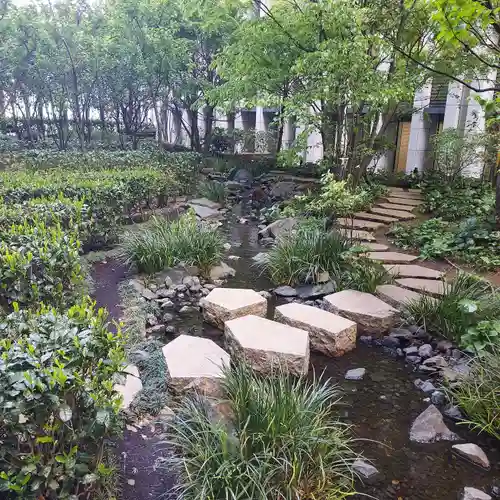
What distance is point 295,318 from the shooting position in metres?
4.33

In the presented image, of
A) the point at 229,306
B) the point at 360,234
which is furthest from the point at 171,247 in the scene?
the point at 360,234

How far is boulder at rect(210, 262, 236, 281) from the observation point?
6.04 m

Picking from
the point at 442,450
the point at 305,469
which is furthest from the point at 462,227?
the point at 305,469

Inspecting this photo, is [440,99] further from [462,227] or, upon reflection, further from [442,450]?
[442,450]

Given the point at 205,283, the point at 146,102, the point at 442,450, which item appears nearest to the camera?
the point at 442,450

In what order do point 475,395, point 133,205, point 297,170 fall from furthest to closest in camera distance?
point 297,170 < point 133,205 < point 475,395

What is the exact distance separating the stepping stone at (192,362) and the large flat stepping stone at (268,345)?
0.21 meters

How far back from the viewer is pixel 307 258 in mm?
5734

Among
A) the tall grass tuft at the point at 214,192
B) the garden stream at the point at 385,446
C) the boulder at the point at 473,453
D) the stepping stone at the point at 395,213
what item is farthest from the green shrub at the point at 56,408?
the tall grass tuft at the point at 214,192

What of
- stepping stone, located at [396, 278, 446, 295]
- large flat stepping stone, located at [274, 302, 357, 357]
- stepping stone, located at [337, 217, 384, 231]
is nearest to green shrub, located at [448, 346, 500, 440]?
large flat stepping stone, located at [274, 302, 357, 357]

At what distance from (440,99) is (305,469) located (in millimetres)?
12613

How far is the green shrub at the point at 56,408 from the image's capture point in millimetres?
1738

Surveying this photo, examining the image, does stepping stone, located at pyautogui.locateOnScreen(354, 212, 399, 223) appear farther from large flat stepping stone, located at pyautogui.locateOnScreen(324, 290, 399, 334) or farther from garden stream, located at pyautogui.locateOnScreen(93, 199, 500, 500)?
garden stream, located at pyautogui.locateOnScreen(93, 199, 500, 500)

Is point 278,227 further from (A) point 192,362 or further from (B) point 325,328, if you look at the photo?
(A) point 192,362
